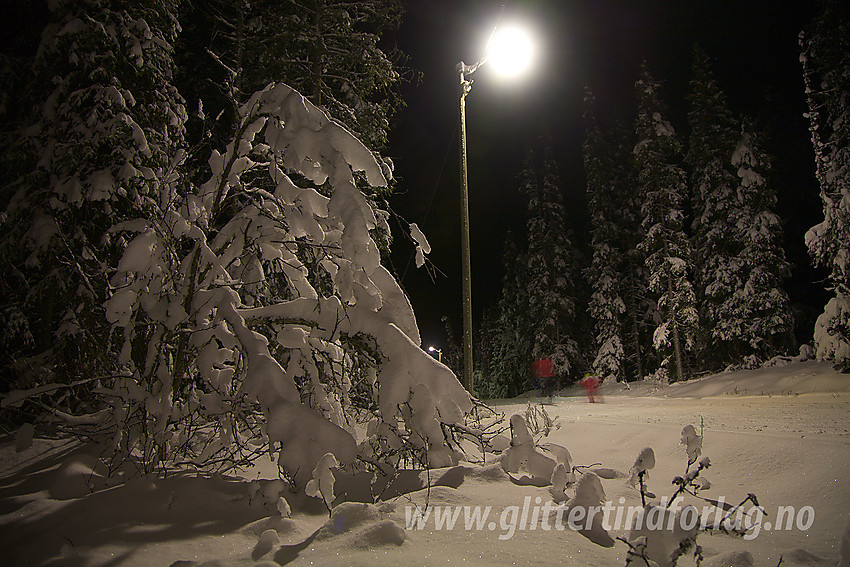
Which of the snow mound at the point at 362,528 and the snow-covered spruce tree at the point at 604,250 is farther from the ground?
the snow-covered spruce tree at the point at 604,250

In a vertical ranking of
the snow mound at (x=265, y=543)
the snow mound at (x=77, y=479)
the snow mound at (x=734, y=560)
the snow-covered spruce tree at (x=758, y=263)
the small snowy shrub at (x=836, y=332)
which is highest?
the snow-covered spruce tree at (x=758, y=263)

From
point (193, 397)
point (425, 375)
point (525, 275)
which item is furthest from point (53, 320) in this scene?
point (525, 275)

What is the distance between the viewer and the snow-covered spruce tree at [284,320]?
3211 mm

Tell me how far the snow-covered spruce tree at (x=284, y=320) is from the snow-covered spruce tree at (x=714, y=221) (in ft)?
74.2

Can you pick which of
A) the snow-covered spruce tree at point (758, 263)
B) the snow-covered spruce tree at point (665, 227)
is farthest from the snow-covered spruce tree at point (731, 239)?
the snow-covered spruce tree at point (665, 227)

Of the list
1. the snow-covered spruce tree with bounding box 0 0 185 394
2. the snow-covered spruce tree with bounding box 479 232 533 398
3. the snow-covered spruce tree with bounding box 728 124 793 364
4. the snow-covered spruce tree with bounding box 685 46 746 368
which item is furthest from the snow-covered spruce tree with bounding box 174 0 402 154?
the snow-covered spruce tree with bounding box 479 232 533 398

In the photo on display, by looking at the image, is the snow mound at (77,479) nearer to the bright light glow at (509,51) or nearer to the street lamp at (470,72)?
the street lamp at (470,72)

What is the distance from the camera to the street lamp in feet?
26.4

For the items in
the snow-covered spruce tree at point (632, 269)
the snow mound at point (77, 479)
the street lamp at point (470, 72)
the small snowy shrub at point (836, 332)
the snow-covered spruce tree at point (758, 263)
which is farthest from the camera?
the snow-covered spruce tree at point (632, 269)

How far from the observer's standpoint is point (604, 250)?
89.9ft

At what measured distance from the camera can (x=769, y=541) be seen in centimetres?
315

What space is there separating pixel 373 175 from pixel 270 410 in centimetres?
187

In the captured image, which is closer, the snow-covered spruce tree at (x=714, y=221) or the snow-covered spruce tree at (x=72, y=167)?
the snow-covered spruce tree at (x=72, y=167)

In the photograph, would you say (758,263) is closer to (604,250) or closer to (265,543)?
(604,250)
